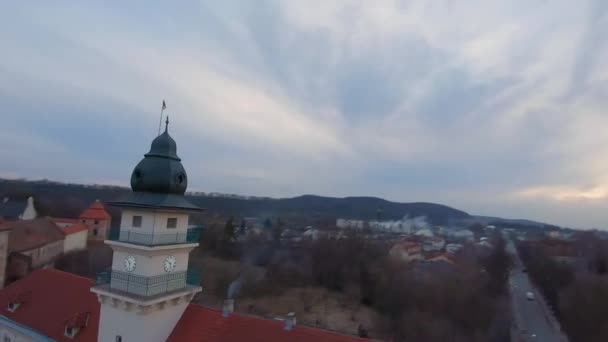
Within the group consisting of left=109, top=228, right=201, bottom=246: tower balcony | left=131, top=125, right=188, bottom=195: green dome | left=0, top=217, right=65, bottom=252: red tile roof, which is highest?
left=131, top=125, right=188, bottom=195: green dome

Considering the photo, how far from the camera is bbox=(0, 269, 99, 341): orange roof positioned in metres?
14.6

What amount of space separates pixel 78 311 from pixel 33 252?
21.3m

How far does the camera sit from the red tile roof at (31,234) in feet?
105

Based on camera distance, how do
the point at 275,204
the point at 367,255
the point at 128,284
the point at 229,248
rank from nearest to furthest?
the point at 128,284
the point at 367,255
the point at 229,248
the point at 275,204

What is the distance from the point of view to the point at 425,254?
220ft

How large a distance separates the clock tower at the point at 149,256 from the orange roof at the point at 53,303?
2.99 metres

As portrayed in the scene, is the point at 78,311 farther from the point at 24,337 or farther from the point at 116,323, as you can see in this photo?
the point at 116,323

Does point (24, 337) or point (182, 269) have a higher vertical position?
point (182, 269)

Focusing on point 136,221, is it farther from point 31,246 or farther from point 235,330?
point 31,246

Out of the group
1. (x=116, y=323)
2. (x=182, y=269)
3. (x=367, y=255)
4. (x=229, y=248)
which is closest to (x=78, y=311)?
(x=116, y=323)

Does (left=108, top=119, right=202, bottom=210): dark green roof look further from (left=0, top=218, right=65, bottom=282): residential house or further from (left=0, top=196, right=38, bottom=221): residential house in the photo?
(left=0, top=196, right=38, bottom=221): residential house

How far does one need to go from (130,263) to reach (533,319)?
3730 cm

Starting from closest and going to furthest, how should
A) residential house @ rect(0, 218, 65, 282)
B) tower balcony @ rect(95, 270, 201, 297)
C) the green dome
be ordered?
1. tower balcony @ rect(95, 270, 201, 297)
2. the green dome
3. residential house @ rect(0, 218, 65, 282)

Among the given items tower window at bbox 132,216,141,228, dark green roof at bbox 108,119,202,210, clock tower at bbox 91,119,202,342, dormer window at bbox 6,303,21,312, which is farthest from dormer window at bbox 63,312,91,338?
dark green roof at bbox 108,119,202,210
